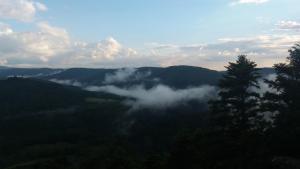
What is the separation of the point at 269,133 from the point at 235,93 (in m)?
4.36

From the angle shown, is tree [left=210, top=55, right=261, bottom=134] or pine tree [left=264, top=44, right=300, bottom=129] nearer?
pine tree [left=264, top=44, right=300, bottom=129]

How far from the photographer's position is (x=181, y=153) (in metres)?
63.6

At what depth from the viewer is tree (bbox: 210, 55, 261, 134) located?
3738 centimetres

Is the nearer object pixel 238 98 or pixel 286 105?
pixel 286 105

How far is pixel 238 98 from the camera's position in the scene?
3775cm

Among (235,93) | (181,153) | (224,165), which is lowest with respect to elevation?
(181,153)

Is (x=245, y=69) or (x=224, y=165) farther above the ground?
(x=245, y=69)

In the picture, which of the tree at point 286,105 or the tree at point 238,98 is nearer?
the tree at point 286,105

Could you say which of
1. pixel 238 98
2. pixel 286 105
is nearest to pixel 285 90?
pixel 286 105

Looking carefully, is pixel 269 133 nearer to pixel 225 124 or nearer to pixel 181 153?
pixel 225 124

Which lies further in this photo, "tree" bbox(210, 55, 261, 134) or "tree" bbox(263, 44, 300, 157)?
"tree" bbox(210, 55, 261, 134)

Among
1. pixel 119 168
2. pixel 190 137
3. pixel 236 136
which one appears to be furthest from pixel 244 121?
pixel 119 168

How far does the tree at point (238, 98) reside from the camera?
123 feet

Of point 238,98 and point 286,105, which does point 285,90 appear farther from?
point 238,98
